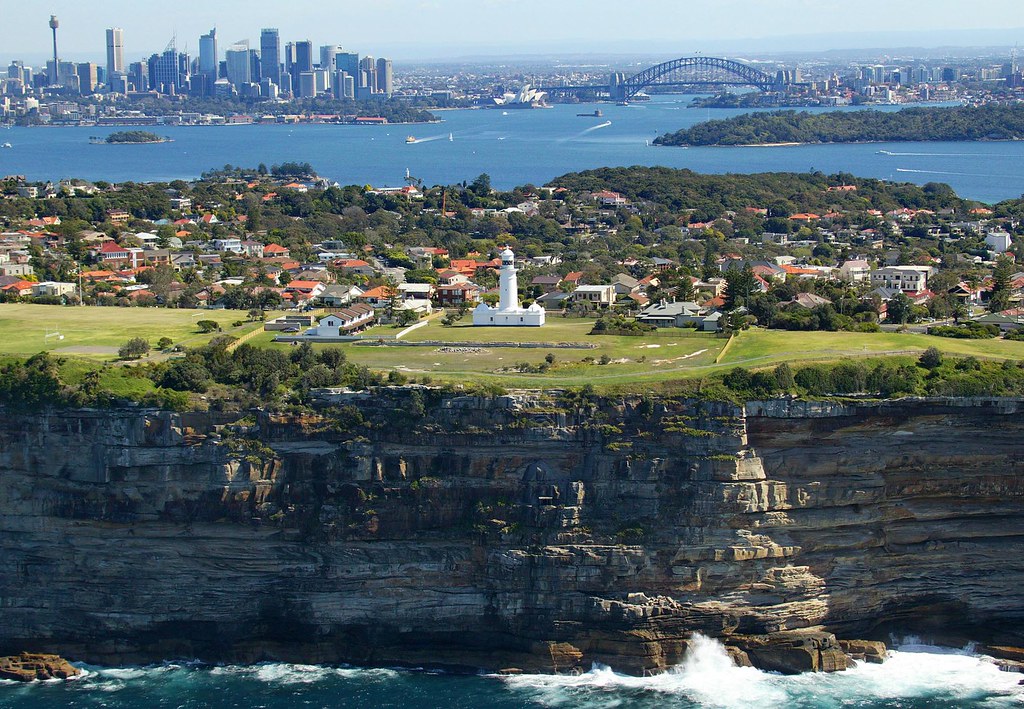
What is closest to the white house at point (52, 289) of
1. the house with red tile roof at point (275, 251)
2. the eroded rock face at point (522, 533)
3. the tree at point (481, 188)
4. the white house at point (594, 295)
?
the house with red tile roof at point (275, 251)

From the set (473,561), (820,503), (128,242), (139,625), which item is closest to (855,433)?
(820,503)

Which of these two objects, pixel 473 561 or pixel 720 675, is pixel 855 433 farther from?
pixel 473 561

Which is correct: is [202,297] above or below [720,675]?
above

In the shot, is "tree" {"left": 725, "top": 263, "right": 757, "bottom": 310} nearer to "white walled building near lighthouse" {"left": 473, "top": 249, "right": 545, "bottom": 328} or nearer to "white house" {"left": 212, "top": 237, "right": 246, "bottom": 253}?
"white walled building near lighthouse" {"left": 473, "top": 249, "right": 545, "bottom": 328}

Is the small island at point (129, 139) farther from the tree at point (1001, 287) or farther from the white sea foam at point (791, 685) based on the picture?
the white sea foam at point (791, 685)

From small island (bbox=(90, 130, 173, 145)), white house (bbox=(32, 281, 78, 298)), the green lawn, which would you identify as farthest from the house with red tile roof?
small island (bbox=(90, 130, 173, 145))

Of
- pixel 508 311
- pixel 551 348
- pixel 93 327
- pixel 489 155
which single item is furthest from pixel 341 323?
pixel 489 155

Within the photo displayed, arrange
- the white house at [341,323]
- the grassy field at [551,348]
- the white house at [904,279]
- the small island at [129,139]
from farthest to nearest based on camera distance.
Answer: the small island at [129,139]
the white house at [904,279]
the white house at [341,323]
the grassy field at [551,348]
